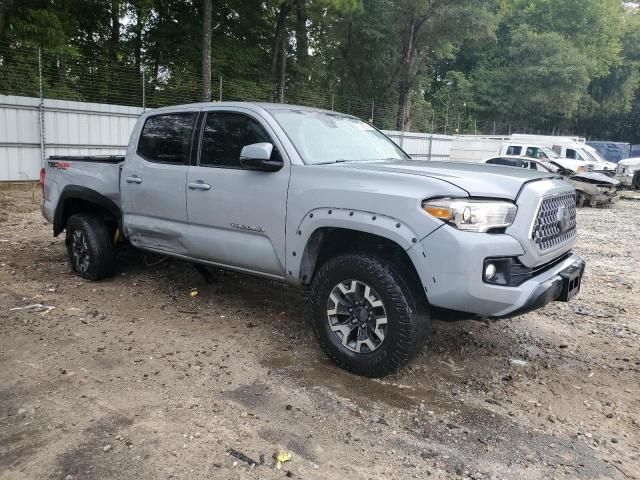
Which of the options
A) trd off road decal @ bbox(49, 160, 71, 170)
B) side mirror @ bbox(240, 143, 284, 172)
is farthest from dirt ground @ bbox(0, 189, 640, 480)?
side mirror @ bbox(240, 143, 284, 172)

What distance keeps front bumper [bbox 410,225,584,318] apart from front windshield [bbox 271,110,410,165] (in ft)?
4.20

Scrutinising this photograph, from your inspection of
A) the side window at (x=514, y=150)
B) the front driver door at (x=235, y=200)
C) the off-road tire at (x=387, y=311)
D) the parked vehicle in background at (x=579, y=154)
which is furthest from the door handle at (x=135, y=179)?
the parked vehicle in background at (x=579, y=154)

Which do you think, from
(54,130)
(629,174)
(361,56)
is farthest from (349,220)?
(361,56)

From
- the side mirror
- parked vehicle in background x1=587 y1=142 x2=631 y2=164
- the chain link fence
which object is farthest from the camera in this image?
parked vehicle in background x1=587 y1=142 x2=631 y2=164

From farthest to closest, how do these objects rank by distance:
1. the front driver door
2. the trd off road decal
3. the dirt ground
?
the trd off road decal, the front driver door, the dirt ground

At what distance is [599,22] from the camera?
1586 inches

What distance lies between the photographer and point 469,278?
3.08 m

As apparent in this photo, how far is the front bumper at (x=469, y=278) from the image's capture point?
3076 millimetres

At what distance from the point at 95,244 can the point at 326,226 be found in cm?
301

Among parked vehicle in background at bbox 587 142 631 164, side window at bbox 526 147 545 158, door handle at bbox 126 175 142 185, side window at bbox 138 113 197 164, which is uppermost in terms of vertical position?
parked vehicle in background at bbox 587 142 631 164

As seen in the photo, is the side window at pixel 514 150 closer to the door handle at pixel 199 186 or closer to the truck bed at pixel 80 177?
the truck bed at pixel 80 177

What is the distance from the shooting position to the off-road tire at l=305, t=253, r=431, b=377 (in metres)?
3.32

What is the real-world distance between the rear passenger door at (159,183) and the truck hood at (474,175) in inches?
62.0

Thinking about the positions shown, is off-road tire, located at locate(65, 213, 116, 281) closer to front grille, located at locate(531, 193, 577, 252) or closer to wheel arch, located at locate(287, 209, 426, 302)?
wheel arch, located at locate(287, 209, 426, 302)
